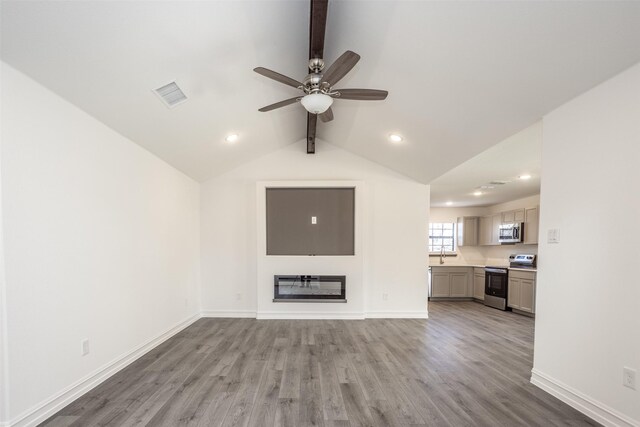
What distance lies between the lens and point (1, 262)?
170 centimetres

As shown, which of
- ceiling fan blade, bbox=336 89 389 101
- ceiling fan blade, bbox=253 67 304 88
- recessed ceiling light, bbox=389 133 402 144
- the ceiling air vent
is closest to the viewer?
ceiling fan blade, bbox=253 67 304 88

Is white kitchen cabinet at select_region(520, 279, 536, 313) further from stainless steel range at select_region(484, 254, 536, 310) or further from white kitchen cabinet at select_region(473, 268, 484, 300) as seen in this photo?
white kitchen cabinet at select_region(473, 268, 484, 300)

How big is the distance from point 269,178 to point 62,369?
3.44 metres

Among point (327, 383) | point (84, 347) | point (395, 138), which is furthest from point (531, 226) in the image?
point (84, 347)

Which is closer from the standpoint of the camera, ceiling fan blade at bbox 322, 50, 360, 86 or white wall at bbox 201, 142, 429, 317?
ceiling fan blade at bbox 322, 50, 360, 86

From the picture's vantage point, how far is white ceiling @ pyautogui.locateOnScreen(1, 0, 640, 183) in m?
1.62

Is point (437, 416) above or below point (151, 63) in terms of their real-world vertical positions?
below

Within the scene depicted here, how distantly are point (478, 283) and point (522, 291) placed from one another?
112 cm

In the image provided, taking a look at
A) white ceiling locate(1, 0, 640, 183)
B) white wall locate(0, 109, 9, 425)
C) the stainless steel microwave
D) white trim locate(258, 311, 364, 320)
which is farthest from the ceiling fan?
the stainless steel microwave

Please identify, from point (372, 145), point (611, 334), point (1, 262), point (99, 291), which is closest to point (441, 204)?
point (372, 145)

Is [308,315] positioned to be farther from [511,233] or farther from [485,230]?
[485,230]

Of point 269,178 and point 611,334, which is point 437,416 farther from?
point 269,178

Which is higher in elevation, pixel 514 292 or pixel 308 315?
pixel 514 292

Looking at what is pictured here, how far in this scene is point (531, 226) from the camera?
5332 mm
